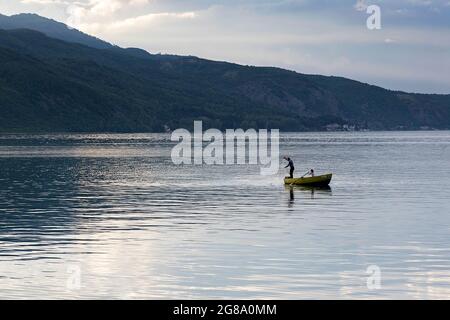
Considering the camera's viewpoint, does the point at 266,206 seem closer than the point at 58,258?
No

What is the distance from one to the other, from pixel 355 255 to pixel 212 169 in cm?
8173

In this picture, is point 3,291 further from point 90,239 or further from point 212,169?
point 212,169

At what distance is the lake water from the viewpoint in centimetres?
3117

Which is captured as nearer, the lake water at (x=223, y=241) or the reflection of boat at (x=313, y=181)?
the lake water at (x=223, y=241)

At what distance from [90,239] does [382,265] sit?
14977 millimetres

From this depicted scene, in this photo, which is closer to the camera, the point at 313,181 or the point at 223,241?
the point at 223,241

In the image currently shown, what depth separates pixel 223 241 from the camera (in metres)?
42.5

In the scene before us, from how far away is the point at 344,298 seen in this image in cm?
2914

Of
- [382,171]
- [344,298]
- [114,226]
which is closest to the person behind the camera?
[344,298]

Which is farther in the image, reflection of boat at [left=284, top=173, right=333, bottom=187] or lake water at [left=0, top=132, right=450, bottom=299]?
reflection of boat at [left=284, top=173, right=333, bottom=187]

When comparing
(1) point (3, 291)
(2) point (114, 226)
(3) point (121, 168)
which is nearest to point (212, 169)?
(3) point (121, 168)

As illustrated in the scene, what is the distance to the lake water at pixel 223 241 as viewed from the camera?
102 ft
